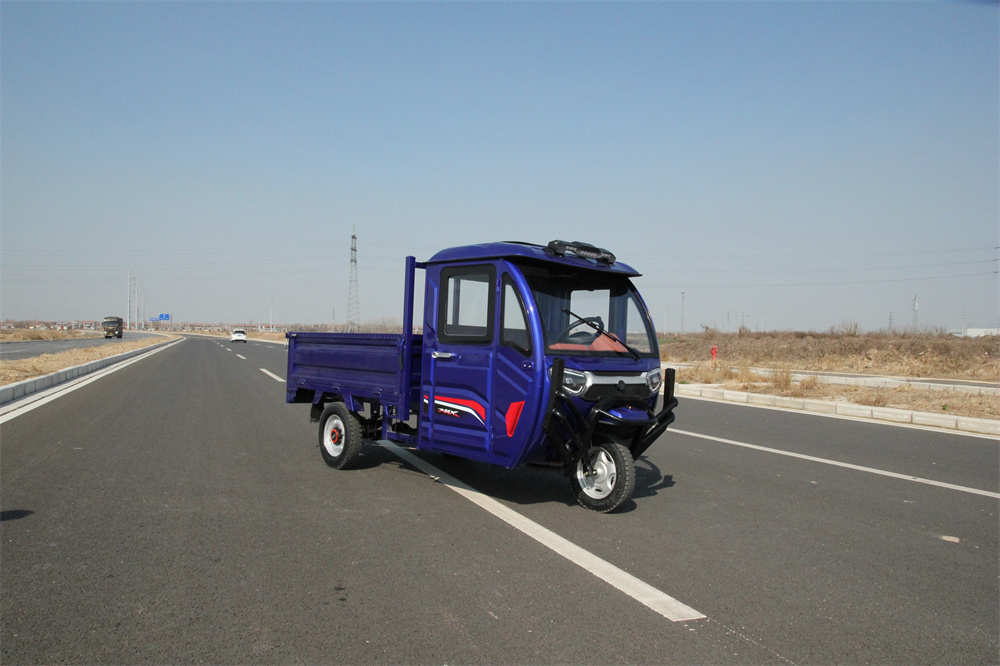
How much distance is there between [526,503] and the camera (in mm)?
6180

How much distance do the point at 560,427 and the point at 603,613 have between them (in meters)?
2.22

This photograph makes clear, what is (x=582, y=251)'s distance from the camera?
246 inches

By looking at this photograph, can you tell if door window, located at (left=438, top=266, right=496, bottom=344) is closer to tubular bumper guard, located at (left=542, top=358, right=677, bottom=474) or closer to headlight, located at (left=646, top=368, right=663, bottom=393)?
tubular bumper guard, located at (left=542, top=358, right=677, bottom=474)

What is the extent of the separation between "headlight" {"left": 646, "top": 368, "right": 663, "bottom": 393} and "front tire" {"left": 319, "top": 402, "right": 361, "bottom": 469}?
3116 millimetres

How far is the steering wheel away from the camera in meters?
5.97

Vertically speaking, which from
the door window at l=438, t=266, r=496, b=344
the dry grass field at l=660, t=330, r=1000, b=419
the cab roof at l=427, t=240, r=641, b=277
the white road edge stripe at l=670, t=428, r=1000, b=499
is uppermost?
the cab roof at l=427, t=240, r=641, b=277

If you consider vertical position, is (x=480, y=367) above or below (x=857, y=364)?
above

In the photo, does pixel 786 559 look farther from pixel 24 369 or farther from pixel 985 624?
pixel 24 369

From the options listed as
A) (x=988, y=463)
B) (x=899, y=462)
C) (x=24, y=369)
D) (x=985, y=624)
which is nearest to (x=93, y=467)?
(x=985, y=624)

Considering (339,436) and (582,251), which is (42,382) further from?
(582,251)

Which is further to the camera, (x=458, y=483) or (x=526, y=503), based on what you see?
(x=458, y=483)

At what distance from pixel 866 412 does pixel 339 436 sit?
10.3m

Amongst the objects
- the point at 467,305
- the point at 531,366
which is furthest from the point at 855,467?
the point at 467,305

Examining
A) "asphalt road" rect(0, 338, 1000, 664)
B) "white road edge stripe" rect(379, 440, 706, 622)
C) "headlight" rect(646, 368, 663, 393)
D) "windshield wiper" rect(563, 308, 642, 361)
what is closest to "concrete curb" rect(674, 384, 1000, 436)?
"asphalt road" rect(0, 338, 1000, 664)
